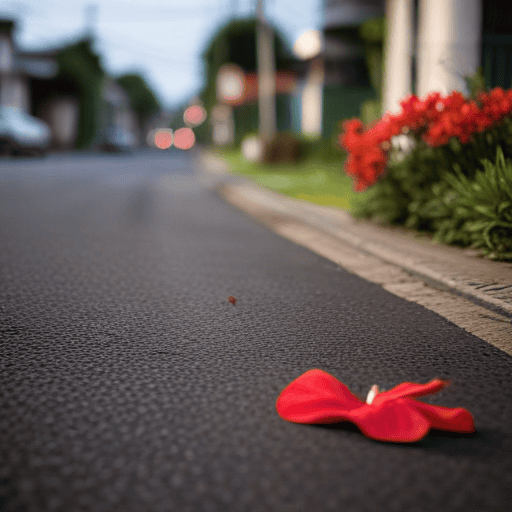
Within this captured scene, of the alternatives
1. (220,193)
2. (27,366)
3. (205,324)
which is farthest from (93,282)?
(220,193)

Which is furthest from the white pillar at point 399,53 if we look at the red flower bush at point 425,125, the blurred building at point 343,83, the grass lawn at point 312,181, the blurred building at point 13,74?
the blurred building at point 13,74

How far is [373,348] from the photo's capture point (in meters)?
3.57

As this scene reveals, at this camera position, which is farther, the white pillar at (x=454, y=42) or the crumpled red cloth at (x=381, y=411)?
the white pillar at (x=454, y=42)

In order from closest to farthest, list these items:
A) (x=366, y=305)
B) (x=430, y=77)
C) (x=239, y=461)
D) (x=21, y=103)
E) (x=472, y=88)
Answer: (x=239, y=461), (x=366, y=305), (x=472, y=88), (x=430, y=77), (x=21, y=103)

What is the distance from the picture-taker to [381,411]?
250 centimetres

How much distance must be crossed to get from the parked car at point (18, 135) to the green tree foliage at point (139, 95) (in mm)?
93384

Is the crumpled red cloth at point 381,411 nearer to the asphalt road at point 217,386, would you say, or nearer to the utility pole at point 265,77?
the asphalt road at point 217,386

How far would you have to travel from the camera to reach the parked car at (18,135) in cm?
2448

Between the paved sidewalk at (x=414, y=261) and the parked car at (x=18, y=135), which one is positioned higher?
the parked car at (x=18, y=135)

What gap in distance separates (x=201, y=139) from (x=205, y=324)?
3432 inches

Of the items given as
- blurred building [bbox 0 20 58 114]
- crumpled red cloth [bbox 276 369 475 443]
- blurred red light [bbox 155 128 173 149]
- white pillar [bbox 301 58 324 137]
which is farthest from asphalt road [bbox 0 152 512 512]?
blurred red light [bbox 155 128 173 149]

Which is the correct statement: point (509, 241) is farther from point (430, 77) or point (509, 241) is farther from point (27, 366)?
point (27, 366)

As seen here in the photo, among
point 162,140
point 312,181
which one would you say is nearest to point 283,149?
point 312,181

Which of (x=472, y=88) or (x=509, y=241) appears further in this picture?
(x=472, y=88)
